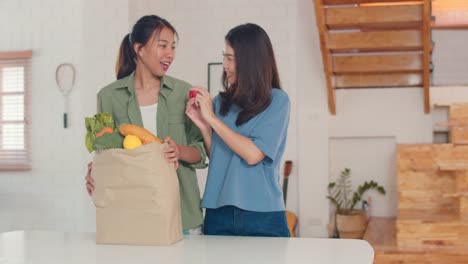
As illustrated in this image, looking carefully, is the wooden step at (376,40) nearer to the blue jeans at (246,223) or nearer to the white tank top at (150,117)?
the white tank top at (150,117)

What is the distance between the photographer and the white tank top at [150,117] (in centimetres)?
202

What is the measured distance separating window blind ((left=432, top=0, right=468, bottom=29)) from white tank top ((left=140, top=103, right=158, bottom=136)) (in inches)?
165

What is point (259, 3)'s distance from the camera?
567cm

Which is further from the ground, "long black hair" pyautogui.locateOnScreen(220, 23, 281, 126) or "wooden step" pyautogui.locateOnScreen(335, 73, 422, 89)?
"wooden step" pyautogui.locateOnScreen(335, 73, 422, 89)

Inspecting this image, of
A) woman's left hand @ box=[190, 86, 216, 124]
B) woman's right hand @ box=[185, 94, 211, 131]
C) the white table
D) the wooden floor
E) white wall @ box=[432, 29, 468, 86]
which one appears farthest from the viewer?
white wall @ box=[432, 29, 468, 86]

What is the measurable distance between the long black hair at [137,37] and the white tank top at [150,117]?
0.19m

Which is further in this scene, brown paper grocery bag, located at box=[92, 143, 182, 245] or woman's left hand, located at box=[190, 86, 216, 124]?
woman's left hand, located at box=[190, 86, 216, 124]

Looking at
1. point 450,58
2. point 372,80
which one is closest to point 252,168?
point 372,80

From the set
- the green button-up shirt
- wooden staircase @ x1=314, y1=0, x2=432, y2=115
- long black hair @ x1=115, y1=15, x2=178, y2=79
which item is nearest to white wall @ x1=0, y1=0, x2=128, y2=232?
wooden staircase @ x1=314, y1=0, x2=432, y2=115

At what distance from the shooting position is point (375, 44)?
5188 millimetres

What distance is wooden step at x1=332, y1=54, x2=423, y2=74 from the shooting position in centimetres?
544

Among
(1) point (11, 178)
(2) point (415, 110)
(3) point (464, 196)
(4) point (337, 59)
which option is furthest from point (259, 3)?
(1) point (11, 178)

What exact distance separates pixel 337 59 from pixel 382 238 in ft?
5.24

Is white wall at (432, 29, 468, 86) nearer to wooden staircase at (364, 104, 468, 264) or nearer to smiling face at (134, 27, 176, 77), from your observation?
wooden staircase at (364, 104, 468, 264)
